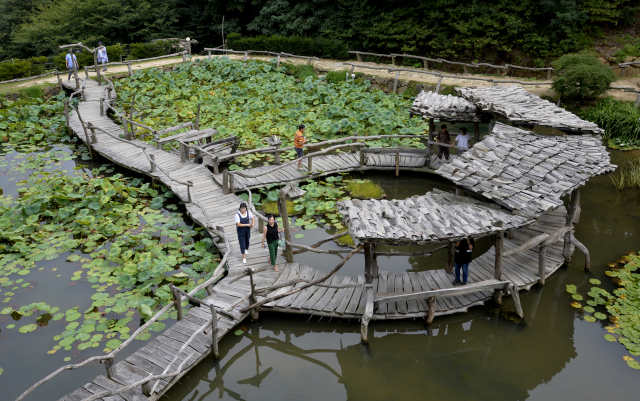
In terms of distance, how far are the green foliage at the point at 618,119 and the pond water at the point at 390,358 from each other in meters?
8.16

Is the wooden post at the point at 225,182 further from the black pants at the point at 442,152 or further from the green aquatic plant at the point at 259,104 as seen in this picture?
the black pants at the point at 442,152

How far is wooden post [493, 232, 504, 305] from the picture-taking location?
7859 millimetres

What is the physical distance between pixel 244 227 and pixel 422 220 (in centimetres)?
344

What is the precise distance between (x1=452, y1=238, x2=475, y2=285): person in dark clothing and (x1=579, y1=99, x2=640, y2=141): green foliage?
985cm

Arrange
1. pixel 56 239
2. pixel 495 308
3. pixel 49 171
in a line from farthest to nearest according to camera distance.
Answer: pixel 49 171 → pixel 56 239 → pixel 495 308

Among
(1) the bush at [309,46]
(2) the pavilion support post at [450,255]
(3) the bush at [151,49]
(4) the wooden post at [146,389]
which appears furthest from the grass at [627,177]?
(3) the bush at [151,49]

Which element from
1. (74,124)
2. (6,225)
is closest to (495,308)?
(6,225)

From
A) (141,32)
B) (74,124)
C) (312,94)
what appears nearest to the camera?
(74,124)

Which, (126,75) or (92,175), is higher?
(126,75)

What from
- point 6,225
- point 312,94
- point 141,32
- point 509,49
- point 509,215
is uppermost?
point 141,32

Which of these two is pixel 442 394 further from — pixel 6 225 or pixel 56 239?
pixel 6 225

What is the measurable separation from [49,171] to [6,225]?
3.82m

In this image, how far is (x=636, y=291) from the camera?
8.28 m

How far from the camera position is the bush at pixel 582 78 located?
14930 millimetres
